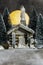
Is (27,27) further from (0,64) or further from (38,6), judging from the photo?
(0,64)

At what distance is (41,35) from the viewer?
1.27 metres

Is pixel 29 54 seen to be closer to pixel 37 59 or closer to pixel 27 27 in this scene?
pixel 37 59

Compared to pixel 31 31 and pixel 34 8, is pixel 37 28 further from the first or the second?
pixel 34 8

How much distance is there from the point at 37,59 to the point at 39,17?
859 mm

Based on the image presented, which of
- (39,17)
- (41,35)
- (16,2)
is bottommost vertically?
(41,35)

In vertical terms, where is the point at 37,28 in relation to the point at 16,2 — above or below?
below

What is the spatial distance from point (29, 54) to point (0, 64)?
95mm

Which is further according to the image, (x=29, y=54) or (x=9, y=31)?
(x=9, y=31)

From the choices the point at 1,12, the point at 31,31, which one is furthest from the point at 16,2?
the point at 31,31

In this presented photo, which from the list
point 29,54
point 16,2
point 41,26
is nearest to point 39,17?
Result: point 41,26

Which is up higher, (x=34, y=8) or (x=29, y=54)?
(x=34, y=8)

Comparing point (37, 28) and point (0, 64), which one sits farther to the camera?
point (37, 28)

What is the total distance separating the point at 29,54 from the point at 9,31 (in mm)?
761

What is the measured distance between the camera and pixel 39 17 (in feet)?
4.26
